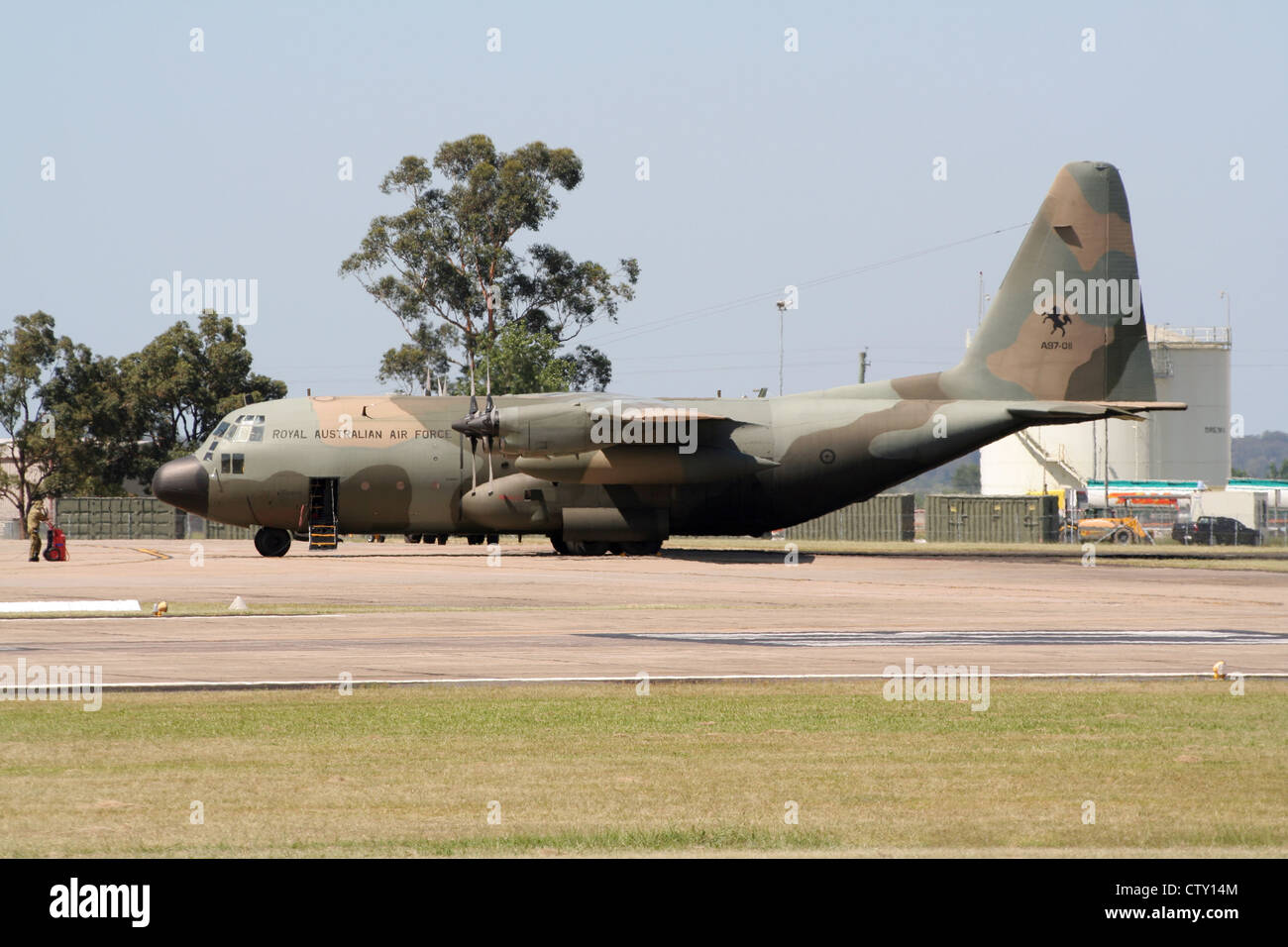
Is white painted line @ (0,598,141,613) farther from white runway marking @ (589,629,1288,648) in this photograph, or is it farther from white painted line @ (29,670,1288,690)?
white painted line @ (29,670,1288,690)

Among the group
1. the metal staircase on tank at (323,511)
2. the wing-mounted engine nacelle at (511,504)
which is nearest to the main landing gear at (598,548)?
the wing-mounted engine nacelle at (511,504)

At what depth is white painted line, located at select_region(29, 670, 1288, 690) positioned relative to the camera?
16.9 m

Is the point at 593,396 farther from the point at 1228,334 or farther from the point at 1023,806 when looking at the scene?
the point at 1228,334

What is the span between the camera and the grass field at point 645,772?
9.76 meters

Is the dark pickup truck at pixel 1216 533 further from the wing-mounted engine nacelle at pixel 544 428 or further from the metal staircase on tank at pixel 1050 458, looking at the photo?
the wing-mounted engine nacelle at pixel 544 428

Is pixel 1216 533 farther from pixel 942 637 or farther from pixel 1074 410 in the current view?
pixel 942 637

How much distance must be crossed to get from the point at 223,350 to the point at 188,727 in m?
87.5

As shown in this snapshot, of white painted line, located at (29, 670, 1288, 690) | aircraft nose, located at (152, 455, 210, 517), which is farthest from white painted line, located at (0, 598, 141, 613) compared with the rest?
aircraft nose, located at (152, 455, 210, 517)

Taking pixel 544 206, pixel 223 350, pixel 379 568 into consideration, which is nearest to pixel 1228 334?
pixel 544 206

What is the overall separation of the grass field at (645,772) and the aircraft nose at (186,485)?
103 feet

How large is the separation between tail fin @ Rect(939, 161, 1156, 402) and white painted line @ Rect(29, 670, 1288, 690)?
30.3 metres

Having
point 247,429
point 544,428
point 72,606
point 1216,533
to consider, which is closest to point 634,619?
point 72,606
